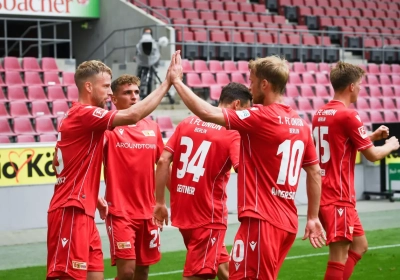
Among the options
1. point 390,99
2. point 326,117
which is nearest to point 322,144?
point 326,117

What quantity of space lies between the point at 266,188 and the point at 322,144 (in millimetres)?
1806

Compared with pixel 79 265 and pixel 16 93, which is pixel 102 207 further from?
pixel 16 93

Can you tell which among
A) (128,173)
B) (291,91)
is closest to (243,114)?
(128,173)

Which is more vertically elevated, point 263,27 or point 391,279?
point 263,27

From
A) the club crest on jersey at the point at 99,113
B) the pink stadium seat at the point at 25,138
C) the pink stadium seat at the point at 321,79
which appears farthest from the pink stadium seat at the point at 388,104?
the club crest on jersey at the point at 99,113

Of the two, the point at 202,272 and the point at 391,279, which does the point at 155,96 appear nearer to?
the point at 202,272

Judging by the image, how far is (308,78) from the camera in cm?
2256

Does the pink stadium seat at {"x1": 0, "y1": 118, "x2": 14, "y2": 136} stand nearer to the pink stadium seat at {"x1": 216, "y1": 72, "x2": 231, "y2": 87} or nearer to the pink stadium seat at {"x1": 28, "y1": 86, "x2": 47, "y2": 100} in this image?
the pink stadium seat at {"x1": 28, "y1": 86, "x2": 47, "y2": 100}

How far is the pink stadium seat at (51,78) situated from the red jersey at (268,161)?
1336 centimetres

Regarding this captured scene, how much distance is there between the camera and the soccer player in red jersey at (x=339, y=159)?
24.2ft

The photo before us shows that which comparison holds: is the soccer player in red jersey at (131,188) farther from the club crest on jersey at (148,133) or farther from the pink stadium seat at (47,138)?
the pink stadium seat at (47,138)

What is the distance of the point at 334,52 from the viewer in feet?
80.4

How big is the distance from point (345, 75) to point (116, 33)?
1645 centimetres

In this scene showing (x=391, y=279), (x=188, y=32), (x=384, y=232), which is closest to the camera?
(x=391, y=279)
